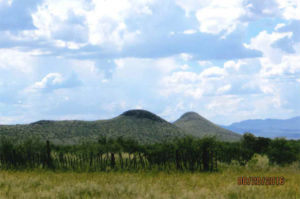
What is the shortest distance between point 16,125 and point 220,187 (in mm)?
70186

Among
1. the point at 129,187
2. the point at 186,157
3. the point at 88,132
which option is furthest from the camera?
the point at 88,132

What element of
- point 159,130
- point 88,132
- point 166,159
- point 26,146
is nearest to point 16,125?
point 88,132

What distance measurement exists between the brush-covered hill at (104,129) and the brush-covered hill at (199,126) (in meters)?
21.1

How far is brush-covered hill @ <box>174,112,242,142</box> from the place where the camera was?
11360 centimetres

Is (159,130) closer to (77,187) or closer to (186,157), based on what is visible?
(186,157)

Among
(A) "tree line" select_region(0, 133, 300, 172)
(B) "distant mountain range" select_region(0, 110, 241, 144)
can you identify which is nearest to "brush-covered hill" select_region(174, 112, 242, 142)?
(B) "distant mountain range" select_region(0, 110, 241, 144)

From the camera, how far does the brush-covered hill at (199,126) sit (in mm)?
113600

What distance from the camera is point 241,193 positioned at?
51.7ft
